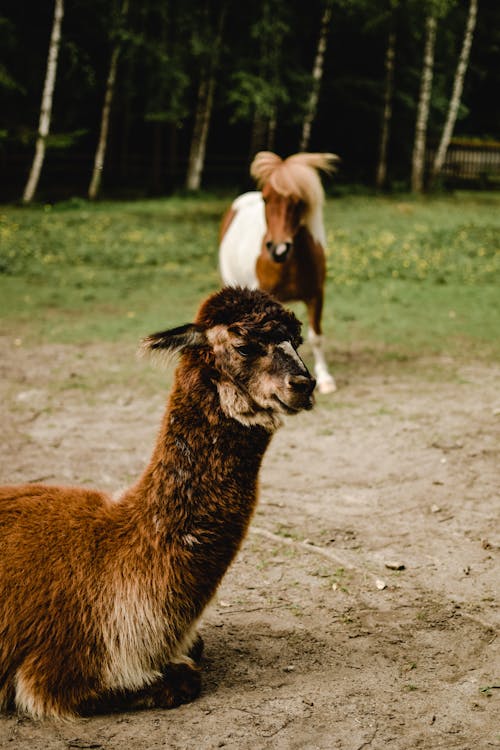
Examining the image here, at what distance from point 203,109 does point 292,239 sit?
1652cm

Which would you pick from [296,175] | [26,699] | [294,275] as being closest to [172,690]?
[26,699]

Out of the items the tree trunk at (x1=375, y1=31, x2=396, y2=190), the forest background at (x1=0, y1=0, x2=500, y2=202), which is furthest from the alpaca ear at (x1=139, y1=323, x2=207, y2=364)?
the tree trunk at (x1=375, y1=31, x2=396, y2=190)

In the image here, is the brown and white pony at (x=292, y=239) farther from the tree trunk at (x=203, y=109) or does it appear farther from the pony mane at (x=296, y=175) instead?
the tree trunk at (x=203, y=109)

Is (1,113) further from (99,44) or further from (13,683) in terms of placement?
(13,683)

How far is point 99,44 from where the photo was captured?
21.7m

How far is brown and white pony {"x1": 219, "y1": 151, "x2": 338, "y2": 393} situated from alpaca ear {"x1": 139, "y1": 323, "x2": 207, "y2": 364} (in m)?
4.10

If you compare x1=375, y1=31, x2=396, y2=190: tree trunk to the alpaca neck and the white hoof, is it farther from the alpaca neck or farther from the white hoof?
the alpaca neck

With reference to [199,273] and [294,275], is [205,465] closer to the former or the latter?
[294,275]

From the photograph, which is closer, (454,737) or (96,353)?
(454,737)

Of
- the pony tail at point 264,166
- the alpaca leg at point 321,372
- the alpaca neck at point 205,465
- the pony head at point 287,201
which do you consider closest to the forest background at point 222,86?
the pony tail at point 264,166

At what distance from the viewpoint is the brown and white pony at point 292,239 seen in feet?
22.8

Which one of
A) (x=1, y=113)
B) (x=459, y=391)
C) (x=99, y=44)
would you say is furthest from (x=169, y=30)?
(x=459, y=391)

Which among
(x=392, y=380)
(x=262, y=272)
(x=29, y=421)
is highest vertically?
(x=262, y=272)

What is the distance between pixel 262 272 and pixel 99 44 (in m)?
16.8
